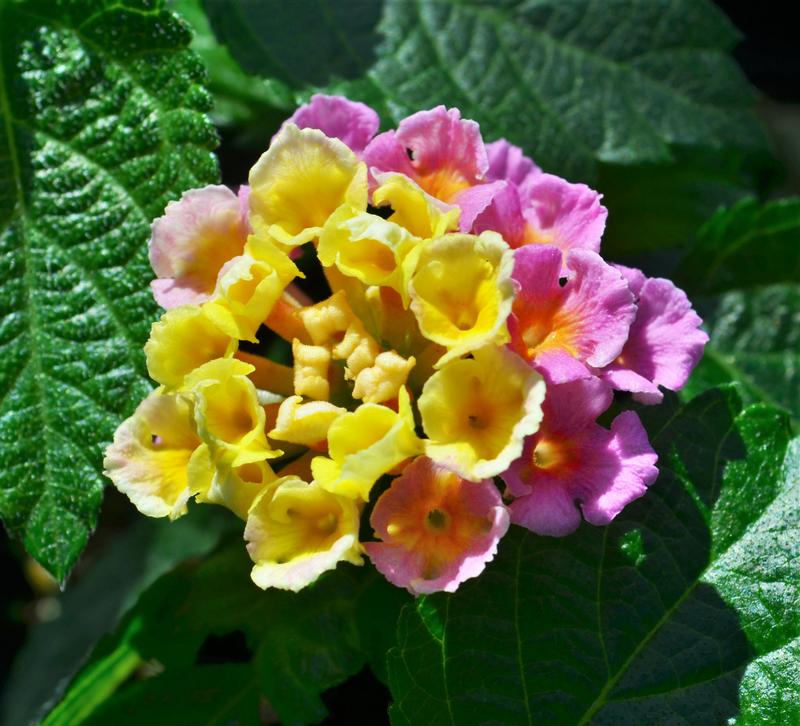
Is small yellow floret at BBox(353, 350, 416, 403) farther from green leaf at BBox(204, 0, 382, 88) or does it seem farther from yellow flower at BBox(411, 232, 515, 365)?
green leaf at BBox(204, 0, 382, 88)

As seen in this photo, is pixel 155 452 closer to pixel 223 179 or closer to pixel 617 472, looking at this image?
pixel 617 472

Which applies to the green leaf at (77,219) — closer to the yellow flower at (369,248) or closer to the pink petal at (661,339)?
the yellow flower at (369,248)

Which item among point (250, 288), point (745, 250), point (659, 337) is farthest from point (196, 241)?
point (745, 250)

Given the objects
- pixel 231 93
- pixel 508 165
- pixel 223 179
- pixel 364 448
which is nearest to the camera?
pixel 364 448

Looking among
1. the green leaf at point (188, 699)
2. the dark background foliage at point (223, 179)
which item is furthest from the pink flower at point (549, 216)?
the dark background foliage at point (223, 179)

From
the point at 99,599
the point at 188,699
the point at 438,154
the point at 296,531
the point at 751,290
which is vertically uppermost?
the point at 438,154

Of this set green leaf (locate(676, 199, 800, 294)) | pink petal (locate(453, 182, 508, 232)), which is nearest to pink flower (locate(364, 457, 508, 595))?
pink petal (locate(453, 182, 508, 232))
